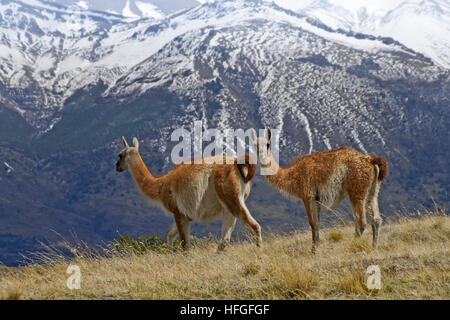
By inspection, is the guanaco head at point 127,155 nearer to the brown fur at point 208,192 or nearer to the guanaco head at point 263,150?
the brown fur at point 208,192

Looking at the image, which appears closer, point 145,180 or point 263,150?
point 263,150

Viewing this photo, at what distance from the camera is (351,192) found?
12.7m

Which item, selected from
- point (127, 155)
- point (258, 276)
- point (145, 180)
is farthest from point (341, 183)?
point (127, 155)

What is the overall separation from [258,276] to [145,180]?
6.52m

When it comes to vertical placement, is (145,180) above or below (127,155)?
below

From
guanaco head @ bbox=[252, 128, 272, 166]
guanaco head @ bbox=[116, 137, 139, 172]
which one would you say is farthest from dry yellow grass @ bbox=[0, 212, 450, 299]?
guanaco head @ bbox=[116, 137, 139, 172]

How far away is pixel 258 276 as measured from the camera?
8852 millimetres

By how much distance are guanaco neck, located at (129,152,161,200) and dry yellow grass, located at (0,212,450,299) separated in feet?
7.60

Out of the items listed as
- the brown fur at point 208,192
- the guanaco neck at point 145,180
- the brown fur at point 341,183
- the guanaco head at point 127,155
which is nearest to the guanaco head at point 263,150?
the brown fur at point 208,192

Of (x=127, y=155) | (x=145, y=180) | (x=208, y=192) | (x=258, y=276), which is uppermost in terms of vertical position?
(x=258, y=276)

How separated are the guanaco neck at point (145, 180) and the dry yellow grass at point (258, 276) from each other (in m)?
2.32

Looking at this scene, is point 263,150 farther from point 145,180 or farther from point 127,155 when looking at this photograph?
point 127,155
